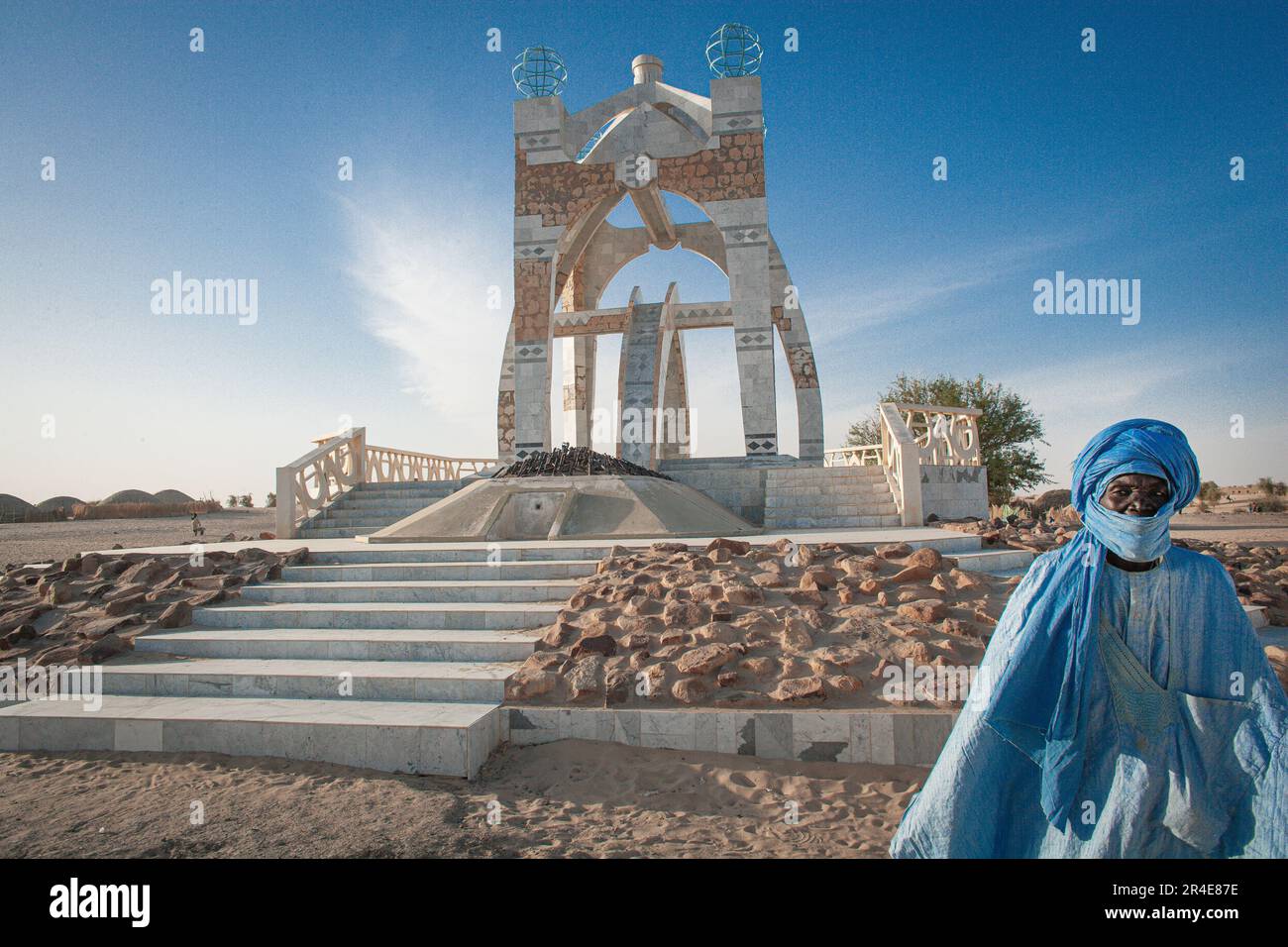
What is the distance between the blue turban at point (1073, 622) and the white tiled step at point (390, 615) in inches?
151

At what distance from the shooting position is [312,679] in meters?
4.57

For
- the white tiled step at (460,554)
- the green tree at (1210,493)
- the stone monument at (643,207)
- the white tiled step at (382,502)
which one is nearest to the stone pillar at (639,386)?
the stone monument at (643,207)

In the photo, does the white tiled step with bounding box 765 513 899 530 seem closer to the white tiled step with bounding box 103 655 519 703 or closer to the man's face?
the white tiled step with bounding box 103 655 519 703

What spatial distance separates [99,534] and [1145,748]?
74.2ft

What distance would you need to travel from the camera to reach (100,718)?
13.8 ft

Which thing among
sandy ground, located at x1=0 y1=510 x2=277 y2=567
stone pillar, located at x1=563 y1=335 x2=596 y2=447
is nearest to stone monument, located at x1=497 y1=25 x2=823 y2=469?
stone pillar, located at x1=563 y1=335 x2=596 y2=447

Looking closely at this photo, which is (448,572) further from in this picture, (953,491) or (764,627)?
(953,491)

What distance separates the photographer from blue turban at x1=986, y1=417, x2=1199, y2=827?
1.88 meters

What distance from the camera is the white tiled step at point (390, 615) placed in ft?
17.7

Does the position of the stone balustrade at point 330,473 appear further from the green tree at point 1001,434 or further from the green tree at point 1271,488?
the green tree at point 1271,488

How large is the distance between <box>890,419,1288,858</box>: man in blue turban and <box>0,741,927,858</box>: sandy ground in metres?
1.12

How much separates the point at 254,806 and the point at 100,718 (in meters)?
1.62
